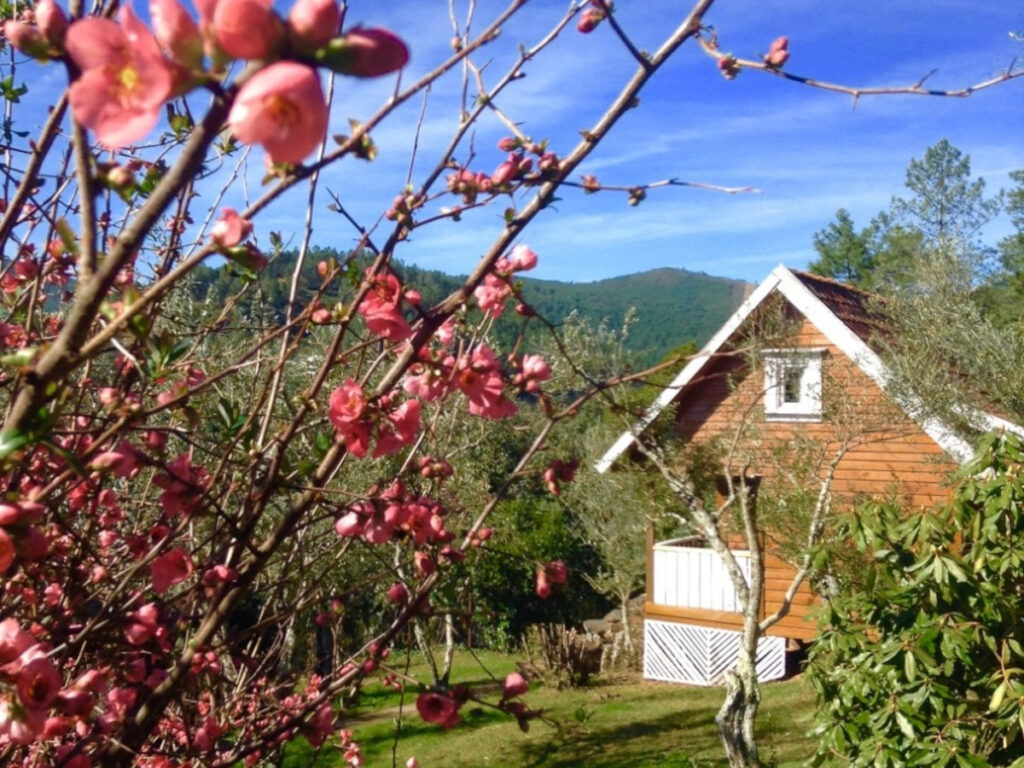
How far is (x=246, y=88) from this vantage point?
2.04 ft

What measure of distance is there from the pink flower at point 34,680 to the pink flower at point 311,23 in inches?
34.0

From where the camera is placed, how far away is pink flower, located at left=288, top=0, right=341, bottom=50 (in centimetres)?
64

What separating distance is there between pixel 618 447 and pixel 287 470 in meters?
8.37

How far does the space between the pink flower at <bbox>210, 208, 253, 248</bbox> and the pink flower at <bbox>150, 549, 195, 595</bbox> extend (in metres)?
0.84

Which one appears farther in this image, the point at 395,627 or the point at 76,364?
the point at 395,627

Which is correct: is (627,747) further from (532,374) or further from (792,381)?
(532,374)

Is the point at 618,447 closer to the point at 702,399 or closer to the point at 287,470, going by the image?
the point at 702,399

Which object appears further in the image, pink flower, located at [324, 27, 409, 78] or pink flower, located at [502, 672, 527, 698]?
pink flower, located at [502, 672, 527, 698]

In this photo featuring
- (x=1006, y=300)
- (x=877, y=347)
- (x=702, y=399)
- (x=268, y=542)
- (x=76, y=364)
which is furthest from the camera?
(x=1006, y=300)

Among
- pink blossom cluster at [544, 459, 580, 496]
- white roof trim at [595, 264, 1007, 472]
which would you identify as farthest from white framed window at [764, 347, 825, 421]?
pink blossom cluster at [544, 459, 580, 496]

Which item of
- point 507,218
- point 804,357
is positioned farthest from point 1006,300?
point 507,218

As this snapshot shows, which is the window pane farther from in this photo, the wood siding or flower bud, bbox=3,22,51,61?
flower bud, bbox=3,22,51,61

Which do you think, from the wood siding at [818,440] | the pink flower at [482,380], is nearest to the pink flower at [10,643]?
the pink flower at [482,380]

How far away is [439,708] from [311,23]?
1.27 m
